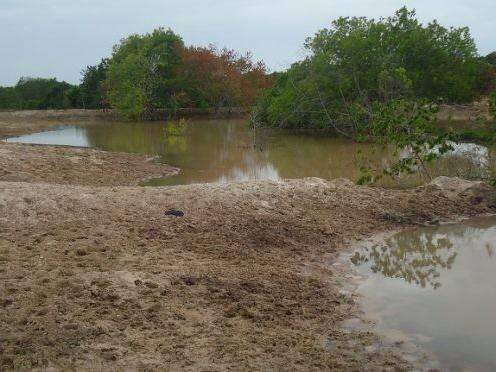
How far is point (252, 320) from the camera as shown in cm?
559

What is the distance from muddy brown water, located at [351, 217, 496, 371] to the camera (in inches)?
207

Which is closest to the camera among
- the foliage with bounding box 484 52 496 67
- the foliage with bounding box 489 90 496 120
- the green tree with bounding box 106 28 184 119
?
the foliage with bounding box 489 90 496 120

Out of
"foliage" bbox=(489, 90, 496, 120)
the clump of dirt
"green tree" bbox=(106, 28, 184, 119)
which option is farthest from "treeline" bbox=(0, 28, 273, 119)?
"foliage" bbox=(489, 90, 496, 120)

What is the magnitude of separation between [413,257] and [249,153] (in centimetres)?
1320

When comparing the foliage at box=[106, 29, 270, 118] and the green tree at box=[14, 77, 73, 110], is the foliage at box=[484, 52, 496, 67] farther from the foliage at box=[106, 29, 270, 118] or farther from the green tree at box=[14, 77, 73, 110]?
the green tree at box=[14, 77, 73, 110]

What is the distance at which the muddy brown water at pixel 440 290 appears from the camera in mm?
5266

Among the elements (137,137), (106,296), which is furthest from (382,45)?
(106,296)

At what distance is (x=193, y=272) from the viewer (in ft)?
22.2

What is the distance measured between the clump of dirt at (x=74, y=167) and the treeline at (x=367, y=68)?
939cm

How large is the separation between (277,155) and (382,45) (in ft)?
31.6

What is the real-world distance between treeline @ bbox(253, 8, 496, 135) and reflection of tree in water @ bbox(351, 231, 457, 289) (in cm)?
1550

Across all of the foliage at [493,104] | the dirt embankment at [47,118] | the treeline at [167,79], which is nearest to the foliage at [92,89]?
the treeline at [167,79]

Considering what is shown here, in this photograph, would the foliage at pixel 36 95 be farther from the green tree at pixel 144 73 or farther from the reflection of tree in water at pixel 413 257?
the reflection of tree in water at pixel 413 257

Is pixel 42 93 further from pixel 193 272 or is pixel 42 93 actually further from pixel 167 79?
pixel 193 272
